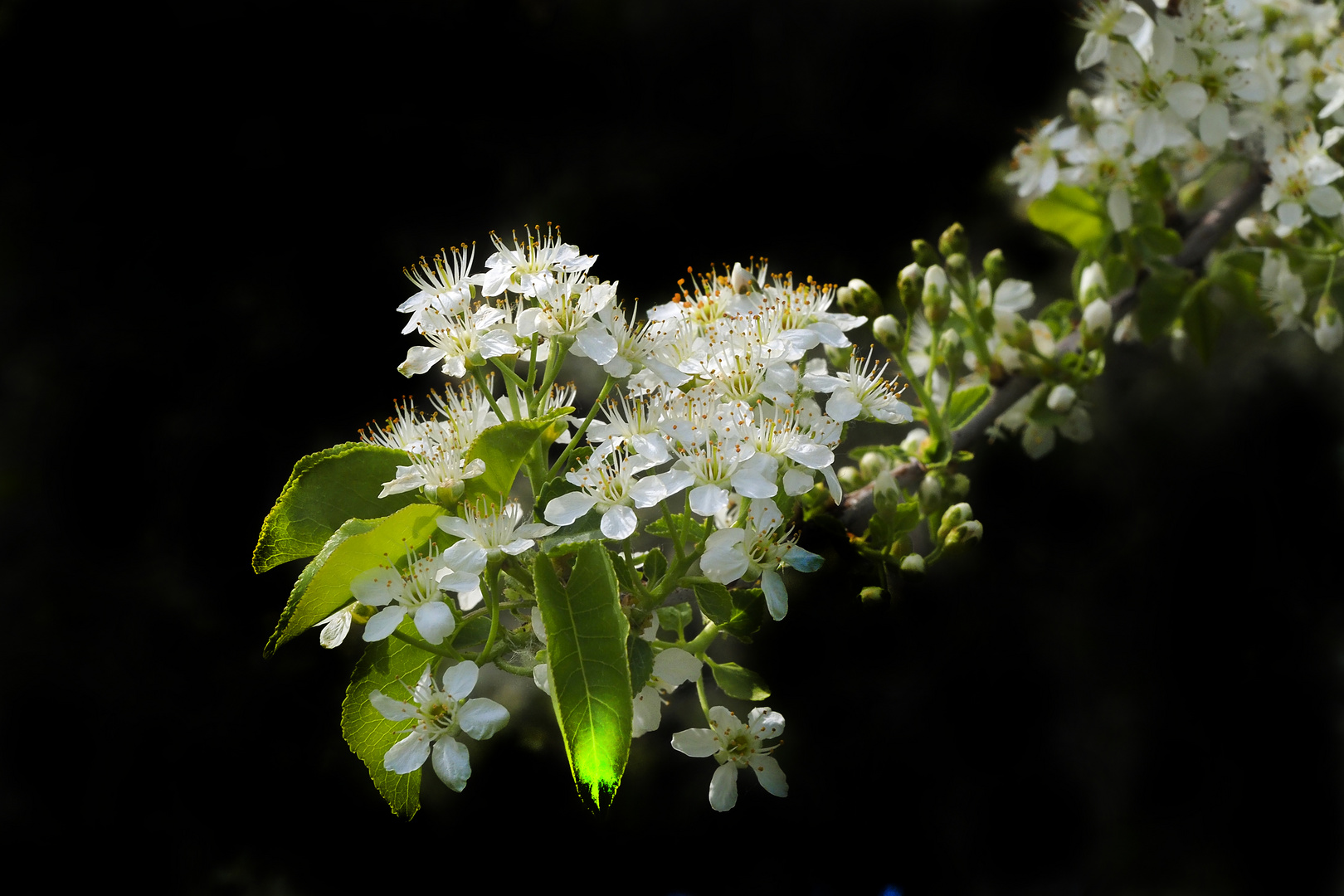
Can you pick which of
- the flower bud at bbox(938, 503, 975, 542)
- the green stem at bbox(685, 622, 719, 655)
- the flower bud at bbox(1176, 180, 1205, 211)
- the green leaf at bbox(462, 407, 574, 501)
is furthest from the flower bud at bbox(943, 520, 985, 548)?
the flower bud at bbox(1176, 180, 1205, 211)

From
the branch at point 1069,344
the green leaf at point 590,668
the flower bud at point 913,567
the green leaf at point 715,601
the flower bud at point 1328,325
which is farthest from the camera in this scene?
the flower bud at point 1328,325

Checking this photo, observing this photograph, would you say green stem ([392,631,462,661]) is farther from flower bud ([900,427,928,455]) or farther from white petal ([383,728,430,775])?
flower bud ([900,427,928,455])

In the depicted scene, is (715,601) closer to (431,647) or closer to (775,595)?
(775,595)

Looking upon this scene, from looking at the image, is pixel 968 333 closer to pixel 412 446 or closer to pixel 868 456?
pixel 868 456

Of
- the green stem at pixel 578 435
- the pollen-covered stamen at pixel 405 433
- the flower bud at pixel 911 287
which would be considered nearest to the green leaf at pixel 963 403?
the flower bud at pixel 911 287

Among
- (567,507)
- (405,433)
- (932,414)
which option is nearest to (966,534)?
(932,414)

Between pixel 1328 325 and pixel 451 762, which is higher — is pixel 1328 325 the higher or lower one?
the higher one

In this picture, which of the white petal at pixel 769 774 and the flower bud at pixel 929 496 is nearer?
the white petal at pixel 769 774

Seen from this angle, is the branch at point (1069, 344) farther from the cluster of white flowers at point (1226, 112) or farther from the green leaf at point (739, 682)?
the green leaf at point (739, 682)
